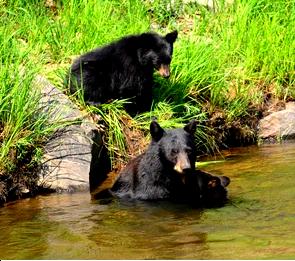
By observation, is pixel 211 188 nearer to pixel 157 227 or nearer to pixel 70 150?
pixel 157 227

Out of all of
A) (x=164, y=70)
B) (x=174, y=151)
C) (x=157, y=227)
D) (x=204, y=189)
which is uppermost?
(x=164, y=70)

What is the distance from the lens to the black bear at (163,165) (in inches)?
240

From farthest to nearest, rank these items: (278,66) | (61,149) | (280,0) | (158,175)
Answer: (280,0) < (278,66) < (61,149) < (158,175)

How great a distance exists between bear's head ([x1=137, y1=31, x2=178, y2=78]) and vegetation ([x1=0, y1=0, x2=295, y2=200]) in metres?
0.39

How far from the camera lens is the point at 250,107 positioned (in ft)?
31.4

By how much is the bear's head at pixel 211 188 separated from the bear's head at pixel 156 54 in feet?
7.23

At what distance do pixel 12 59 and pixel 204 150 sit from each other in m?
2.43

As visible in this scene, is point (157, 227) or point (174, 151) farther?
point (174, 151)

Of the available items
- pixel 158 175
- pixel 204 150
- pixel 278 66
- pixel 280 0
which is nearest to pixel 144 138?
pixel 204 150

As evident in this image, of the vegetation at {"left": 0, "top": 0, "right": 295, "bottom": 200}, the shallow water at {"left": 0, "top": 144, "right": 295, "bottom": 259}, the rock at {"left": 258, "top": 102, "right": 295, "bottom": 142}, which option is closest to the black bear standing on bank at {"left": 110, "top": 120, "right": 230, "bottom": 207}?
the shallow water at {"left": 0, "top": 144, "right": 295, "bottom": 259}

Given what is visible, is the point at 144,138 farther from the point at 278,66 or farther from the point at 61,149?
the point at 278,66

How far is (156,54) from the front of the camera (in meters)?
8.36

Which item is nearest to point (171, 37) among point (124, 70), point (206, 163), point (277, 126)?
point (124, 70)

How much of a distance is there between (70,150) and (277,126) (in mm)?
3346
